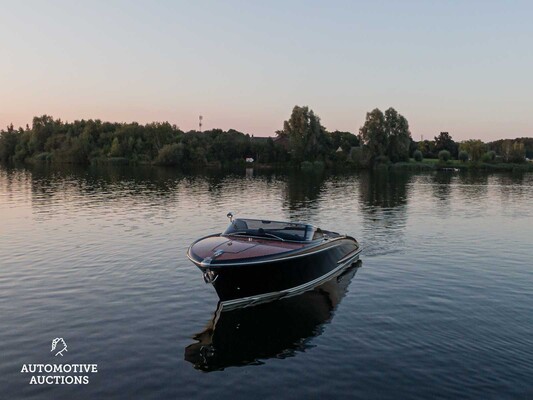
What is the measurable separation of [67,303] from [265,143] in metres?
134

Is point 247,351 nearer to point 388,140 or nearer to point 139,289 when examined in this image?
point 139,289

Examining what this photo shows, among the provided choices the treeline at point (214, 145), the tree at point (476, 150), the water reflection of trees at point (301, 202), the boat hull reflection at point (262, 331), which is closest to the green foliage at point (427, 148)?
the treeline at point (214, 145)

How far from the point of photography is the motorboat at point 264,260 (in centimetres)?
1562

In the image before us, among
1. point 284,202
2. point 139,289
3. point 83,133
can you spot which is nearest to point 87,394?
point 139,289

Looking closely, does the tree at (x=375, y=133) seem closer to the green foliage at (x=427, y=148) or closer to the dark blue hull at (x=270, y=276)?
the green foliage at (x=427, y=148)

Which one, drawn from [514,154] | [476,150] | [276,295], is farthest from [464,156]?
[276,295]

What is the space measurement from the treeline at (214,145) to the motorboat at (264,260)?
11643 centimetres

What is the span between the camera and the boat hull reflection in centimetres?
1298

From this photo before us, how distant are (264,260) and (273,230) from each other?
353cm

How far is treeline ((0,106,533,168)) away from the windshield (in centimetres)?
11643

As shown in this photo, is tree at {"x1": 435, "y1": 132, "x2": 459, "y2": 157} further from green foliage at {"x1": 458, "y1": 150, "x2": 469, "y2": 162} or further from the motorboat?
the motorboat

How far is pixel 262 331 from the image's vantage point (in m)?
14.8

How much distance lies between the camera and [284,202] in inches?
2024

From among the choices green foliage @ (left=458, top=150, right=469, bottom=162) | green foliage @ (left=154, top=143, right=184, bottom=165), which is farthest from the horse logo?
green foliage @ (left=458, top=150, right=469, bottom=162)
